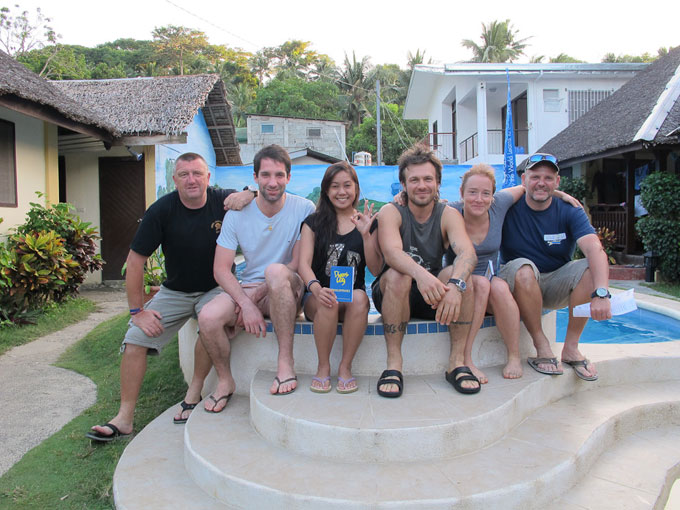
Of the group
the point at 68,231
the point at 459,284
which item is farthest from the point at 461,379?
the point at 68,231

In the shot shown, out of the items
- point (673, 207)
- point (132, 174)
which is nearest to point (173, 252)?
point (132, 174)

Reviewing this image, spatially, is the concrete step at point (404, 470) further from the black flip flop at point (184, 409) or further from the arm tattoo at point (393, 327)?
the arm tattoo at point (393, 327)

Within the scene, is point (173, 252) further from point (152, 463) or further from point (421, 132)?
point (421, 132)

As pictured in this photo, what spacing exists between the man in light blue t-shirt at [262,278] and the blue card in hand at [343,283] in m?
0.38

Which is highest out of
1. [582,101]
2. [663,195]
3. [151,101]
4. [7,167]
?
[582,101]

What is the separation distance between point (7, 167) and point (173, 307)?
19.5ft

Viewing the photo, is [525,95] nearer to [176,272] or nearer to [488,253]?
[488,253]

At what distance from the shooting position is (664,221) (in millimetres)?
8945

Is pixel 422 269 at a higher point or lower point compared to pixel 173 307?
higher

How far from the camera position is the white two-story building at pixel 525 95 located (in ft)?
55.8

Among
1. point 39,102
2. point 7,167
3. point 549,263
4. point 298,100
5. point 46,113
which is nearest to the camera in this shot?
point 549,263

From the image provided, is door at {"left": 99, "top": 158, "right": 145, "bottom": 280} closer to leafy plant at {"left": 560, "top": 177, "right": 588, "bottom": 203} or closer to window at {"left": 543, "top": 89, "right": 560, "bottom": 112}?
leafy plant at {"left": 560, "top": 177, "right": 588, "bottom": 203}

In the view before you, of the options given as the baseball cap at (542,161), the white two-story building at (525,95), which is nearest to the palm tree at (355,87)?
the white two-story building at (525,95)

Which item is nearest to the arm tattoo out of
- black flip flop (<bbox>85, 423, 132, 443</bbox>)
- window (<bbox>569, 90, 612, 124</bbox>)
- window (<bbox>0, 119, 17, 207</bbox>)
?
black flip flop (<bbox>85, 423, 132, 443</bbox>)
